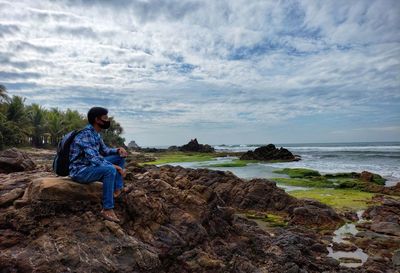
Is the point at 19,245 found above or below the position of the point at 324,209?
above

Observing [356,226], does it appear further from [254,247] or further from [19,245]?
[19,245]

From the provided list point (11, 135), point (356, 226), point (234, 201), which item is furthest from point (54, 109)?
point (356, 226)

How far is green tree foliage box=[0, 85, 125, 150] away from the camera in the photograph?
52.0 metres

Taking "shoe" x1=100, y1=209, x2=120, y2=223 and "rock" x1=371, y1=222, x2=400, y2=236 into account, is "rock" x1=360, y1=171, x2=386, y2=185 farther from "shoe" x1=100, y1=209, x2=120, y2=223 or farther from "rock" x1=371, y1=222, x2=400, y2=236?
"shoe" x1=100, y1=209, x2=120, y2=223

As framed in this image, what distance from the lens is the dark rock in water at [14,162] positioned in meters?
10.2

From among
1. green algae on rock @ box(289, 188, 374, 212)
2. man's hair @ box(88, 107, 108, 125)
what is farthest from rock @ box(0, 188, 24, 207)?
green algae on rock @ box(289, 188, 374, 212)

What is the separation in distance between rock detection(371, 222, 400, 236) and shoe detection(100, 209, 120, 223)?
1265 centimetres

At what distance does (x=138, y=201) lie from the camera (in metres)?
8.36

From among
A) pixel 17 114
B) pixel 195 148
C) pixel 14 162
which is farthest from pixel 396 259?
pixel 195 148

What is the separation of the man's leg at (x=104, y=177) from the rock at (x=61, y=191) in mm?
201

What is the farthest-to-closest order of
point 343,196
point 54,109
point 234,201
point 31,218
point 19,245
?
point 54,109 → point 343,196 → point 234,201 → point 31,218 → point 19,245

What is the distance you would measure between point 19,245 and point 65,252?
3.00 ft

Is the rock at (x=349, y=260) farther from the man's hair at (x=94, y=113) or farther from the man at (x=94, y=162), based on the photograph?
the man's hair at (x=94, y=113)

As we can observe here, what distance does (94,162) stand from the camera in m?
7.12
